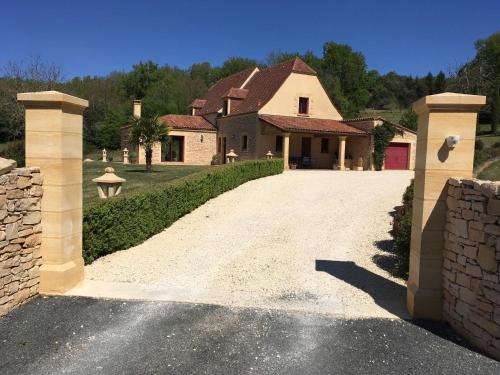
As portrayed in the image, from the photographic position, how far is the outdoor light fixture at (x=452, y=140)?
5352 millimetres

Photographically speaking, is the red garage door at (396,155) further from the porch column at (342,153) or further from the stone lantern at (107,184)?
the stone lantern at (107,184)

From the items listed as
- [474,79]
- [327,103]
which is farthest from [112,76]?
[474,79]

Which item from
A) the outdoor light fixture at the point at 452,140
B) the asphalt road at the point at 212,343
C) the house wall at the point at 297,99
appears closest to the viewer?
the asphalt road at the point at 212,343

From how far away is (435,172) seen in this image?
553 cm

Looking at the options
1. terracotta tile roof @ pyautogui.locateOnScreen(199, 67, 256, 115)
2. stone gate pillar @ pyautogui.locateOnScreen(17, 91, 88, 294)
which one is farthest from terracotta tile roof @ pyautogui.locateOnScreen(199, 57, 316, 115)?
stone gate pillar @ pyautogui.locateOnScreen(17, 91, 88, 294)

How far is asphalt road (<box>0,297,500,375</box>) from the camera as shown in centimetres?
425

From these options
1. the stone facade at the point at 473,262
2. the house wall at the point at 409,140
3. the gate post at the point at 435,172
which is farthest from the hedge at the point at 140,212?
the house wall at the point at 409,140

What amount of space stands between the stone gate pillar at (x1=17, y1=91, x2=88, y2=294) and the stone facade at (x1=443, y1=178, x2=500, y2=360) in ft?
17.6

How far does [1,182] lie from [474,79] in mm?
44401

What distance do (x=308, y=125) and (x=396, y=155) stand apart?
21.9 feet

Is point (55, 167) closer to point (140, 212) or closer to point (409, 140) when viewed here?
point (140, 212)

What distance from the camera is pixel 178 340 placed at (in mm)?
4773

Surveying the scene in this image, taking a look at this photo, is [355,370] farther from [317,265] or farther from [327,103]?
[327,103]

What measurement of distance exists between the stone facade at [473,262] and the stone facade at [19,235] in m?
5.69
